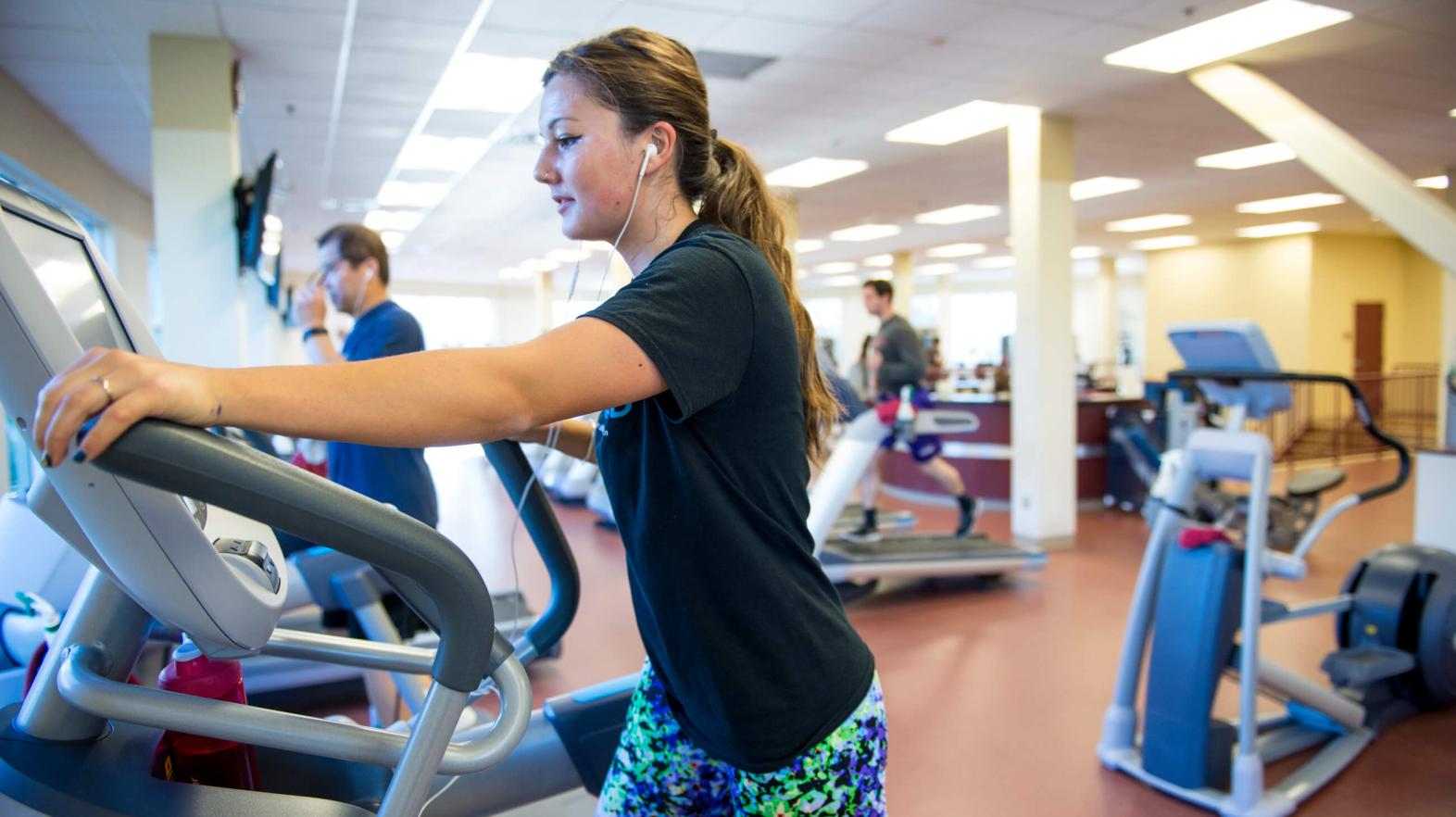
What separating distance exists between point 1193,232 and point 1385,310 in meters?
3.37

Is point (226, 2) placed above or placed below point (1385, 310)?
above

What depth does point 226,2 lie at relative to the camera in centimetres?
424

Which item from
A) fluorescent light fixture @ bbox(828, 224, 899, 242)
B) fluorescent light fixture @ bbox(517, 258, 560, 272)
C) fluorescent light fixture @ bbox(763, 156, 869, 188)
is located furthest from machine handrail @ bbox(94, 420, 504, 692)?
fluorescent light fixture @ bbox(517, 258, 560, 272)

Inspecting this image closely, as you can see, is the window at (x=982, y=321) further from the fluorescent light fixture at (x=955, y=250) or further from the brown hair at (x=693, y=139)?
the brown hair at (x=693, y=139)

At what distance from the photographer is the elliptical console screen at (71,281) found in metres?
0.75

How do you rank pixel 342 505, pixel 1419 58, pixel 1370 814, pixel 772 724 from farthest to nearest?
pixel 1419 58 → pixel 1370 814 → pixel 772 724 → pixel 342 505

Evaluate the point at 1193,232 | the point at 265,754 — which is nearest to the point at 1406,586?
the point at 265,754

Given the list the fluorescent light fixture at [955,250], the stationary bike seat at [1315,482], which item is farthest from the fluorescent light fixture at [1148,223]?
the stationary bike seat at [1315,482]

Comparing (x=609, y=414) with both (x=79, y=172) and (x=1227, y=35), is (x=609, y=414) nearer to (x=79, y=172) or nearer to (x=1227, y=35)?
(x=1227, y=35)

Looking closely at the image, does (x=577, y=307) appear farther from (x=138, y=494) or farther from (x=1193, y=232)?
(x=1193, y=232)

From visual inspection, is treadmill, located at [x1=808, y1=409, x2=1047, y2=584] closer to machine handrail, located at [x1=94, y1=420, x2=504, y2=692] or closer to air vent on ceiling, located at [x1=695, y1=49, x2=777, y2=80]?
air vent on ceiling, located at [x1=695, y1=49, x2=777, y2=80]

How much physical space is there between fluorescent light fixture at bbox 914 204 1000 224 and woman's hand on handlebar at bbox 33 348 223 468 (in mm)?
10575

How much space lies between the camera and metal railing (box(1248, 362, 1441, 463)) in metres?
11.4

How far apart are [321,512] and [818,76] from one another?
532cm
